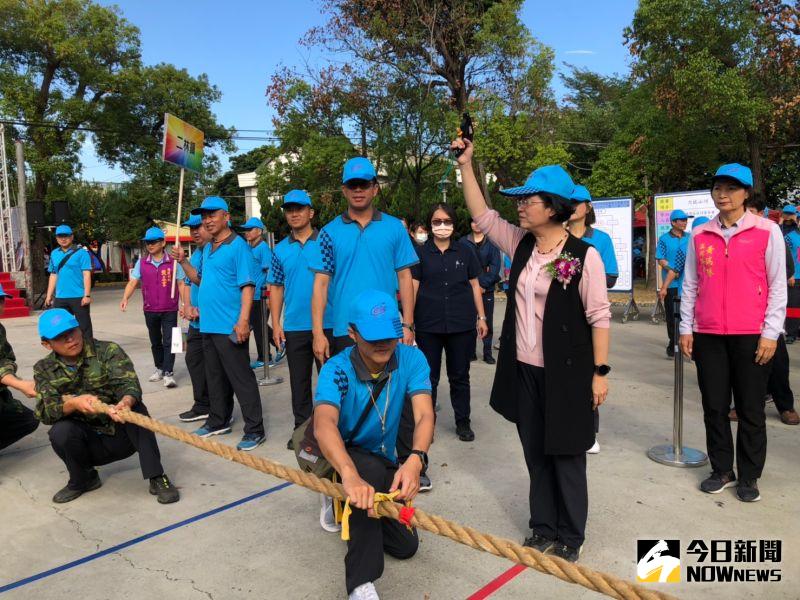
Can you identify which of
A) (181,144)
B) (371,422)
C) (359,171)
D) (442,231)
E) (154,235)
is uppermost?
(181,144)

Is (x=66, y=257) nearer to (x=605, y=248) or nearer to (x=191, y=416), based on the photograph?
(x=191, y=416)

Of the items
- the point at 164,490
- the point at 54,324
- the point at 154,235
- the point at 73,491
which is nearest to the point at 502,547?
the point at 164,490

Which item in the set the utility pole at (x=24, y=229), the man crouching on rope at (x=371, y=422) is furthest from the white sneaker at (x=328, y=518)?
the utility pole at (x=24, y=229)

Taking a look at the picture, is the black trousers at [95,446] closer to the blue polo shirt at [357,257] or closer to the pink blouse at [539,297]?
the blue polo shirt at [357,257]

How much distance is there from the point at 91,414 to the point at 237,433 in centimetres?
161

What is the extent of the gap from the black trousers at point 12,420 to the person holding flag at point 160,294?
98.1 inches

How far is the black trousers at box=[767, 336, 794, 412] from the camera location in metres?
4.97

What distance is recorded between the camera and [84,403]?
3582mm

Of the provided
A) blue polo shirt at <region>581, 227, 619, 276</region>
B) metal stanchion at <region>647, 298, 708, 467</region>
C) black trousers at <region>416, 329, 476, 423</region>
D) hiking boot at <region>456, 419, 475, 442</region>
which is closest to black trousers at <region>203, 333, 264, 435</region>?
black trousers at <region>416, 329, 476, 423</region>

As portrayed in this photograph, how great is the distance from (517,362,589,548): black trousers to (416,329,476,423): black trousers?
174 centimetres

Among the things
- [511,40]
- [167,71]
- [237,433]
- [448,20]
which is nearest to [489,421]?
[237,433]

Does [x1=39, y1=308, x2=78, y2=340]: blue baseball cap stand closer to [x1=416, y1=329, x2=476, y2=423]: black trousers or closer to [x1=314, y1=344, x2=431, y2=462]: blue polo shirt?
[x1=314, y1=344, x2=431, y2=462]: blue polo shirt

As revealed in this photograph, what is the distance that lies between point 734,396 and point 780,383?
5.94ft

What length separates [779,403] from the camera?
16.5ft
